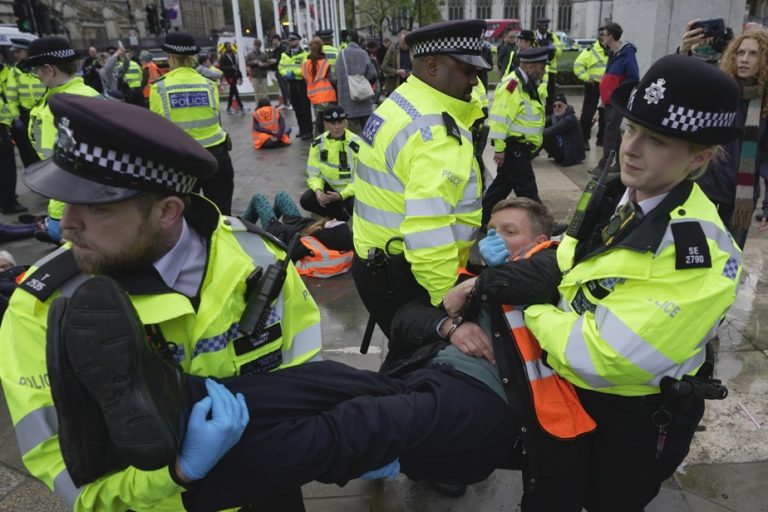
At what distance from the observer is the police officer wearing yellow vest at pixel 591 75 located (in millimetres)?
9500

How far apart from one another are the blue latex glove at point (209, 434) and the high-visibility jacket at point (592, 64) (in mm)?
9567

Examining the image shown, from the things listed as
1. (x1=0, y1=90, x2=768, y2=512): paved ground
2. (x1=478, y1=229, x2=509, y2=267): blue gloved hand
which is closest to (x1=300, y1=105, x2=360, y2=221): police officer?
(x1=0, y1=90, x2=768, y2=512): paved ground

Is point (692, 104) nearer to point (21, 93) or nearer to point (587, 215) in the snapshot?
point (587, 215)

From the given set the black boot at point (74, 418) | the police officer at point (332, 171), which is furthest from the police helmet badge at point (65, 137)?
the police officer at point (332, 171)

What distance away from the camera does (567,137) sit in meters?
8.75

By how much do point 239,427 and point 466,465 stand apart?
83cm

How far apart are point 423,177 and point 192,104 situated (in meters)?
3.69

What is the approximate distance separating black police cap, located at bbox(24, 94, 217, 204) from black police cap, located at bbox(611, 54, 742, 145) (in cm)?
129

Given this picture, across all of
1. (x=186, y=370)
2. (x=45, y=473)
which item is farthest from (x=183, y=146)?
(x=45, y=473)

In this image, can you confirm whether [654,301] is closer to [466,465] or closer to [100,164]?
[466,465]

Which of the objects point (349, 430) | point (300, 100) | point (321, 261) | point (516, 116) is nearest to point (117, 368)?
point (349, 430)

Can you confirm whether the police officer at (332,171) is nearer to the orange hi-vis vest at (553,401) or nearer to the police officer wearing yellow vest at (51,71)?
the police officer wearing yellow vest at (51,71)

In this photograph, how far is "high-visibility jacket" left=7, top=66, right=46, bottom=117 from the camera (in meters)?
7.82

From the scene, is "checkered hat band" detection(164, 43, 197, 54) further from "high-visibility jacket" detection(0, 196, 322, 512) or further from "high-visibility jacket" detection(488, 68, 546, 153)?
"high-visibility jacket" detection(0, 196, 322, 512)
